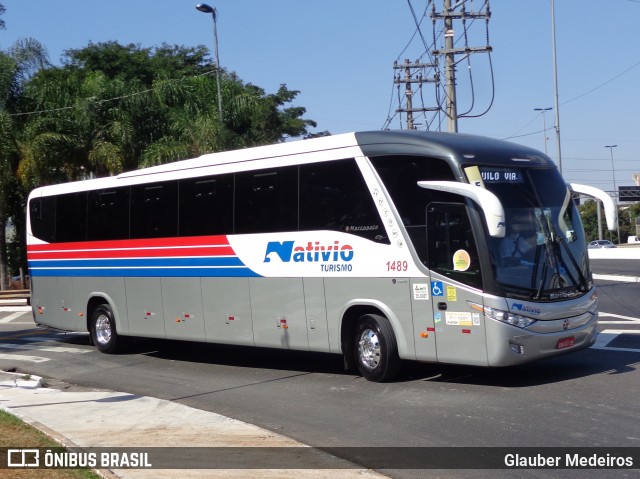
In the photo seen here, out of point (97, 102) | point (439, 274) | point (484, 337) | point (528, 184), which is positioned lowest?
point (484, 337)

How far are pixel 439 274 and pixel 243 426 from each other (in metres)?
3.51

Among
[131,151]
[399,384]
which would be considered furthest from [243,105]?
[399,384]

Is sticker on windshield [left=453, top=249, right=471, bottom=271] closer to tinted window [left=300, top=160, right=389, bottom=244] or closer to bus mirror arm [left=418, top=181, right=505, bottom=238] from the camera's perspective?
bus mirror arm [left=418, top=181, right=505, bottom=238]

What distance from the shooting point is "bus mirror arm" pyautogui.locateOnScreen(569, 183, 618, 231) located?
12.5 meters

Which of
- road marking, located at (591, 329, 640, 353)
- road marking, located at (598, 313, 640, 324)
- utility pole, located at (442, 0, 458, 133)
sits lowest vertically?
road marking, located at (598, 313, 640, 324)

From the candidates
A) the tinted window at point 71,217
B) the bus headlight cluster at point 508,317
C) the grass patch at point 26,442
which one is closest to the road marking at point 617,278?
the tinted window at point 71,217

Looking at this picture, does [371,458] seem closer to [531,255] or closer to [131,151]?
[531,255]

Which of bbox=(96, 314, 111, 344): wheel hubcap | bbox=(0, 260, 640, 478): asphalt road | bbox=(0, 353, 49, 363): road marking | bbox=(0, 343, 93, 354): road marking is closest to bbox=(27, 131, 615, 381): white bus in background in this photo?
bbox=(0, 260, 640, 478): asphalt road

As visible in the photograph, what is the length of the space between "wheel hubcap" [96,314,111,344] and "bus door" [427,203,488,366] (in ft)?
29.2

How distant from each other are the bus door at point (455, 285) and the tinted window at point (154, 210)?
6.02 meters

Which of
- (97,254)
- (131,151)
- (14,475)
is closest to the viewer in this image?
(14,475)

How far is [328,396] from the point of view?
12039mm

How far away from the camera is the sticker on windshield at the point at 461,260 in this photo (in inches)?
453

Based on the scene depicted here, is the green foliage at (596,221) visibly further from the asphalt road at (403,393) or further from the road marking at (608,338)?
the asphalt road at (403,393)
